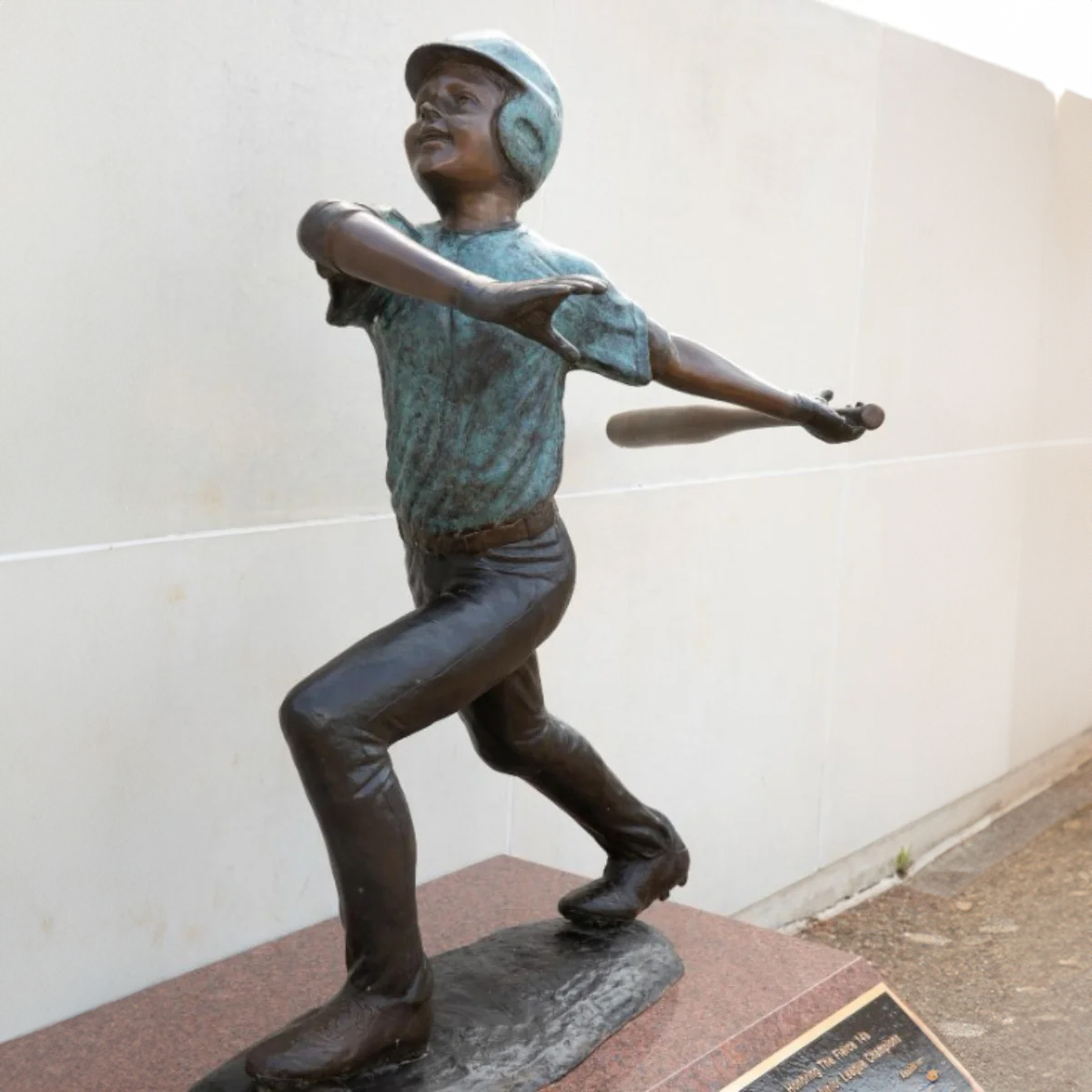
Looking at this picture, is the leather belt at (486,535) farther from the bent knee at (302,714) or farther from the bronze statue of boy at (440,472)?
the bent knee at (302,714)

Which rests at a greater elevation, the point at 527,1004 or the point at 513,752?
the point at 513,752

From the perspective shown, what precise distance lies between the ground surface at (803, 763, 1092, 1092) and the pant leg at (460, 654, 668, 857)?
1.72 meters

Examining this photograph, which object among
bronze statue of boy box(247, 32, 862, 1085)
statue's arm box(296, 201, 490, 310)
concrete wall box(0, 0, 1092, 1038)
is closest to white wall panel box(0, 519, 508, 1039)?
concrete wall box(0, 0, 1092, 1038)

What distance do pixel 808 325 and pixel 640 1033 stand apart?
269 cm

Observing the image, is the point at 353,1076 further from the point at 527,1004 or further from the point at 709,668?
the point at 709,668

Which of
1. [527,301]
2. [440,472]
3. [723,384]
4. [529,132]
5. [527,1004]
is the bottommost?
[527,1004]

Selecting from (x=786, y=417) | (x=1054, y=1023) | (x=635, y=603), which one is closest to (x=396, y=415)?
(x=786, y=417)

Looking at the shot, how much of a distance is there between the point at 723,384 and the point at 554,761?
750 millimetres

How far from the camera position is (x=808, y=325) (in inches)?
199

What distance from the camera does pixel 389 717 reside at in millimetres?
2539

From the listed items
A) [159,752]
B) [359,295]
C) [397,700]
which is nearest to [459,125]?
[359,295]

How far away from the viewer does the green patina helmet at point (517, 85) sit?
258 cm

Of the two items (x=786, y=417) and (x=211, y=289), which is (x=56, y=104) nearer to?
(x=211, y=289)

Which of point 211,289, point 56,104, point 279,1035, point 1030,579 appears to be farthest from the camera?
point 1030,579
